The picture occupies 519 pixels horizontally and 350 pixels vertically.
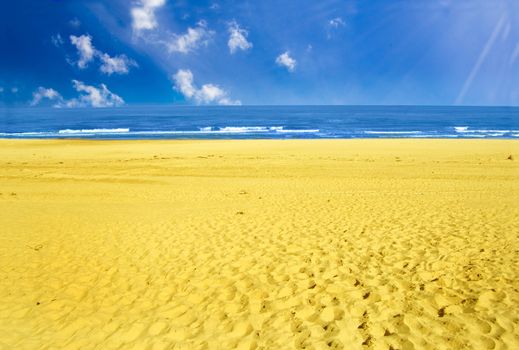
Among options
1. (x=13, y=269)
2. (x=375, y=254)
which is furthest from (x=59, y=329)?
(x=375, y=254)

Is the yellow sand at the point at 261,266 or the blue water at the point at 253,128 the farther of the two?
the blue water at the point at 253,128

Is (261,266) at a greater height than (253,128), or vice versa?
(253,128)

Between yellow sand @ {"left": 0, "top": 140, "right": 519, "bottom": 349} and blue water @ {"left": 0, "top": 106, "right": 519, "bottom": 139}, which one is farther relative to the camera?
blue water @ {"left": 0, "top": 106, "right": 519, "bottom": 139}

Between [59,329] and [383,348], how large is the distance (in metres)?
4.61

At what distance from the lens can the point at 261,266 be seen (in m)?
6.73

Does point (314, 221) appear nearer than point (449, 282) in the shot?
No

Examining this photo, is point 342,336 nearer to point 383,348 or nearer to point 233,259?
point 383,348

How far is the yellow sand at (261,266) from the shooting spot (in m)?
4.73

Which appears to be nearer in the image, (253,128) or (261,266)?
(261,266)

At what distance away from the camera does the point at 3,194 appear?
13.2m

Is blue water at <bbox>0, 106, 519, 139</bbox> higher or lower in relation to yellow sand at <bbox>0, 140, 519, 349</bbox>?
higher

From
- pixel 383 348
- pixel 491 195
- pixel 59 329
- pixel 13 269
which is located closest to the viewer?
pixel 383 348

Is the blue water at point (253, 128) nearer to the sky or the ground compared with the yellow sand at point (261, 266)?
nearer to the sky

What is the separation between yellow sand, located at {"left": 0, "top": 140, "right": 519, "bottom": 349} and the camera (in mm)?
4730
